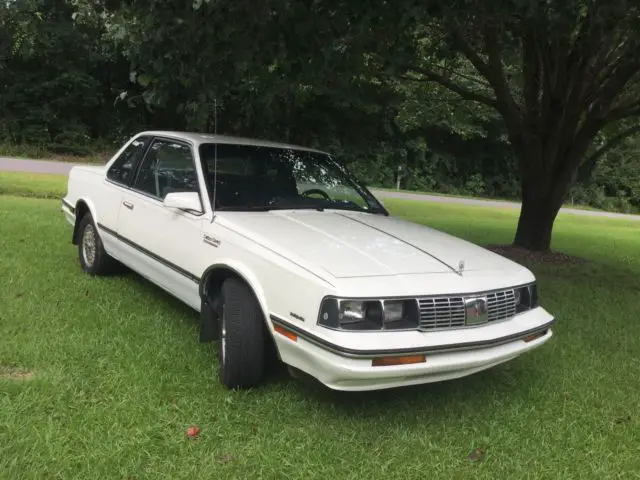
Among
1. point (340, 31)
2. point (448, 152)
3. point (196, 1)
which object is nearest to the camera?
point (196, 1)

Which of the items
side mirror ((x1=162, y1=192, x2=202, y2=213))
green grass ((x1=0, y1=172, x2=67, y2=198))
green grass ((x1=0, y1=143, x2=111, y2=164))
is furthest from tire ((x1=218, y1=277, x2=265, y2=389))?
green grass ((x1=0, y1=143, x2=111, y2=164))

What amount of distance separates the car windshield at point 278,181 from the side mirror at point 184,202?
14cm

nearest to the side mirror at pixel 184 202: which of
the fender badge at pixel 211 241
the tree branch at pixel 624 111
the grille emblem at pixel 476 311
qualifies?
the fender badge at pixel 211 241

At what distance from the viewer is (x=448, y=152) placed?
34344mm

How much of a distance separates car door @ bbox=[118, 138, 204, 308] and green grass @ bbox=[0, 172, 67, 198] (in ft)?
29.3

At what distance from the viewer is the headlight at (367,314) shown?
117 inches

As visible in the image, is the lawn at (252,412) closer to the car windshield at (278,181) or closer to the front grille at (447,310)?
the front grille at (447,310)

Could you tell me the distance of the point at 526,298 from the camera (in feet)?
12.4

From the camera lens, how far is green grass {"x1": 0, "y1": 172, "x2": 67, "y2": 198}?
12.8 meters

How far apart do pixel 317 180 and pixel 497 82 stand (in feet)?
15.3

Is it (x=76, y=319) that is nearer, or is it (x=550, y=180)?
(x=76, y=319)

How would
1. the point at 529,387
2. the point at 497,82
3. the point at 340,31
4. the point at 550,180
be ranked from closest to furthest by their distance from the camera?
the point at 529,387, the point at 340,31, the point at 497,82, the point at 550,180

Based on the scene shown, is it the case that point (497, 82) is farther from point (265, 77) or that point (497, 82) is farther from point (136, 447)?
point (136, 447)

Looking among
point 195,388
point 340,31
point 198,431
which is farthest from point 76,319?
point 340,31
